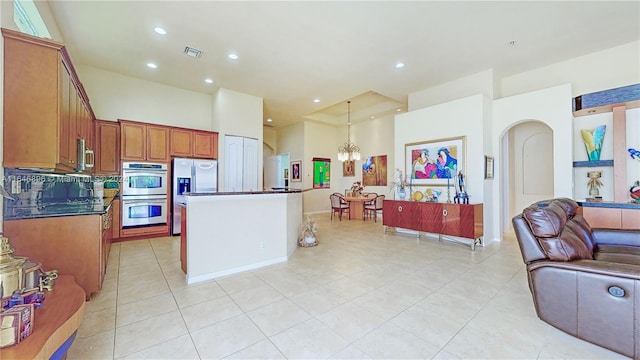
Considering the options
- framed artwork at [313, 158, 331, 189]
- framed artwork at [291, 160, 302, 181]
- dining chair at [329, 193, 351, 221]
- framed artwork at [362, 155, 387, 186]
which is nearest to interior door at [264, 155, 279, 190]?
framed artwork at [291, 160, 302, 181]

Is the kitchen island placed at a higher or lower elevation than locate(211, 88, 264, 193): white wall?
lower

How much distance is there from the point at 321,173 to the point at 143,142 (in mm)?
5900

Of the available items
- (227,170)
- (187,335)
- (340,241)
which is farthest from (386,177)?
(187,335)

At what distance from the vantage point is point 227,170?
622 centimetres

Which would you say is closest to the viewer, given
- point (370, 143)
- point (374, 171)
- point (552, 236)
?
point (552, 236)

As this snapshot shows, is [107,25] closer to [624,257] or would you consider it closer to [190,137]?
[190,137]

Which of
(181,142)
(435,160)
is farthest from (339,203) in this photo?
(181,142)

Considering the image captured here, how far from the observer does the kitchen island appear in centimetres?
308

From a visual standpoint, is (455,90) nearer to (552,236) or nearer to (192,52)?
(552,236)

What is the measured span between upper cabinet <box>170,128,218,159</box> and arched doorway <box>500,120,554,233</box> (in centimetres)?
656

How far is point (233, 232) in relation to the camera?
3361mm

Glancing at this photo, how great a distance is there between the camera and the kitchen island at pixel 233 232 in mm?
Result: 3078

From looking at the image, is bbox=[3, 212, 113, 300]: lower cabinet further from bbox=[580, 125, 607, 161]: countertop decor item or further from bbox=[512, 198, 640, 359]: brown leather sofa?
bbox=[580, 125, 607, 161]: countertop decor item

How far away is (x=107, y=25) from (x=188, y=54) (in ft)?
3.62
